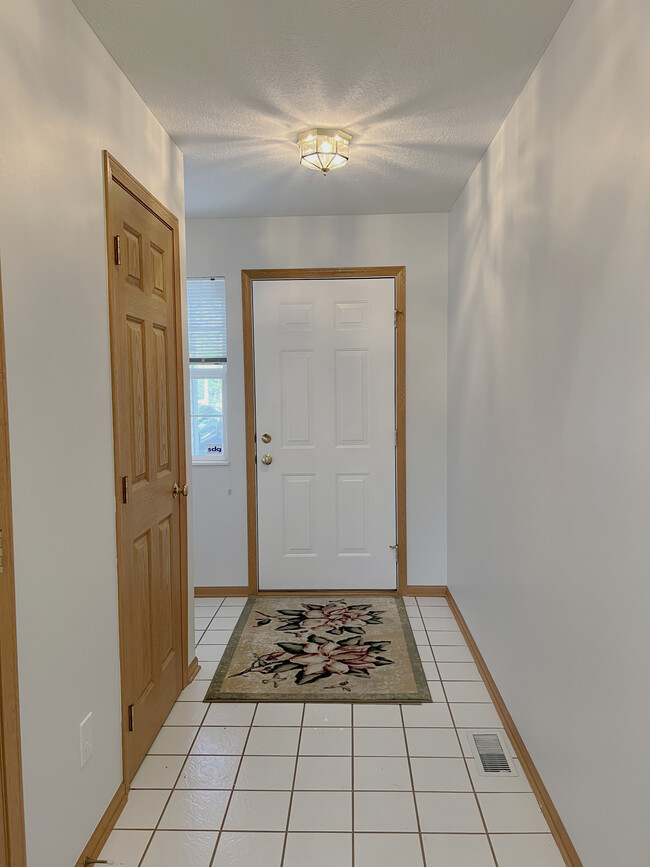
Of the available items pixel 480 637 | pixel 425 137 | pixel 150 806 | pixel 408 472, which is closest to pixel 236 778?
pixel 150 806

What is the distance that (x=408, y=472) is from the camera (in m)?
4.25

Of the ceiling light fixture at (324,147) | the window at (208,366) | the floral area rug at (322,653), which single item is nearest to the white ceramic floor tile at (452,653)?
the floral area rug at (322,653)

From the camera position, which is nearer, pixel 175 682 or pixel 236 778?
pixel 236 778

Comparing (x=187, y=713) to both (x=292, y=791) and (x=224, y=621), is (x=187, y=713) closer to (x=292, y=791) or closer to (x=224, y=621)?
(x=292, y=791)

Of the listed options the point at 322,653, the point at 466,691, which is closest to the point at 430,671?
the point at 466,691

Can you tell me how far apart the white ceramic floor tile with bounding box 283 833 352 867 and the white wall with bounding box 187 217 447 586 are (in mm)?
2377

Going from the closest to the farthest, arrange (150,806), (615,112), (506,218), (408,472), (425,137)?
1. (615,112)
2. (150,806)
3. (506,218)
4. (425,137)
5. (408,472)

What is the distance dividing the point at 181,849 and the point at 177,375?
1.77m

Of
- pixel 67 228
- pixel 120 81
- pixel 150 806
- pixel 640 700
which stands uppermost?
pixel 120 81

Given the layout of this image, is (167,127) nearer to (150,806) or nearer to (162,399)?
(162,399)

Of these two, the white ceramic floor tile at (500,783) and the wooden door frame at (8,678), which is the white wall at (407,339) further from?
the wooden door frame at (8,678)

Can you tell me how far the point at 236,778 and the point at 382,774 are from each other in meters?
0.51

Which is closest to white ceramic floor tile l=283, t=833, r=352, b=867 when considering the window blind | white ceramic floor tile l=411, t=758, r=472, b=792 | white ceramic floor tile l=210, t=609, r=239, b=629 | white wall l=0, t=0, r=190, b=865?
white ceramic floor tile l=411, t=758, r=472, b=792

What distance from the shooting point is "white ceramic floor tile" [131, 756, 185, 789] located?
228cm
